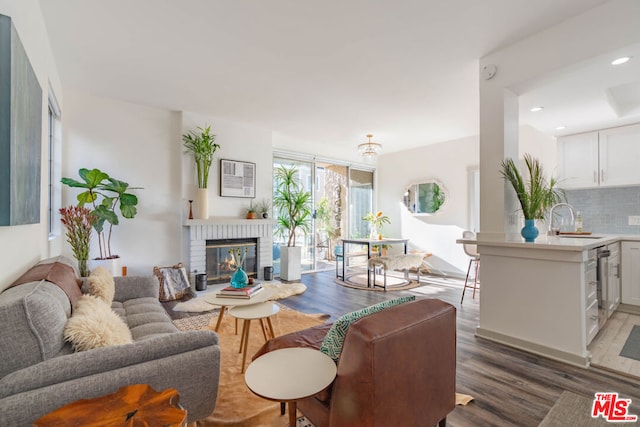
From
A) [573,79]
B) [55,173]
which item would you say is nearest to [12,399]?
[55,173]

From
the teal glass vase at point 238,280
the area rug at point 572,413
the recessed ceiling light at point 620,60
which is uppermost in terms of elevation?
the recessed ceiling light at point 620,60

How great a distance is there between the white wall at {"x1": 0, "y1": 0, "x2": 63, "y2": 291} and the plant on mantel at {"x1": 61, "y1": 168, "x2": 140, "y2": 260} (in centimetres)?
75

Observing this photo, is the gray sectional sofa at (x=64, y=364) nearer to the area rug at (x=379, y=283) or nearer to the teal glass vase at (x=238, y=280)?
the teal glass vase at (x=238, y=280)

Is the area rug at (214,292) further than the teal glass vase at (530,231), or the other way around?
the area rug at (214,292)

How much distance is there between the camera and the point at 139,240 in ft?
14.1

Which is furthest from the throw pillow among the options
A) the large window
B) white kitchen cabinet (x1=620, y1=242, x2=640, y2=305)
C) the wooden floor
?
white kitchen cabinet (x1=620, y1=242, x2=640, y2=305)

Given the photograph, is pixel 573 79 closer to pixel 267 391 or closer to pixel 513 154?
pixel 513 154

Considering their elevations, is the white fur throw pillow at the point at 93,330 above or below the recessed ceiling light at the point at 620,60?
below

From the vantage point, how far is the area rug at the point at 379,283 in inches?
194

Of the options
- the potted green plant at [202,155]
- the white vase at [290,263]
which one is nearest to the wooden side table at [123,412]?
the potted green plant at [202,155]

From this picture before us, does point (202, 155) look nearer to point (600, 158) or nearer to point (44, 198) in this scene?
point (44, 198)

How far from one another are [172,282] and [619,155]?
263 inches

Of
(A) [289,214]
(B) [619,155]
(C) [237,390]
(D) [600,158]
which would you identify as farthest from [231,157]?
(B) [619,155]

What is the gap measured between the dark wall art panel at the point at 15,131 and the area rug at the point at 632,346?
14.0 ft
